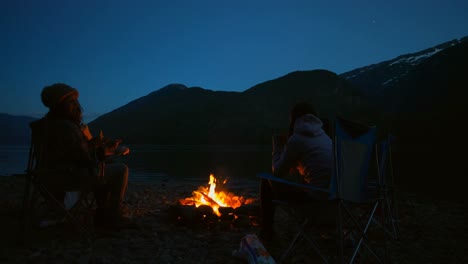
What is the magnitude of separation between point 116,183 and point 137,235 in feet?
2.55

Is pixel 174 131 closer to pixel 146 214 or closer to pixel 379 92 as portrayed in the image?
pixel 379 92

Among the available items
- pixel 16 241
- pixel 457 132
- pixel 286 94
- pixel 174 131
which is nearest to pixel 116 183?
pixel 16 241

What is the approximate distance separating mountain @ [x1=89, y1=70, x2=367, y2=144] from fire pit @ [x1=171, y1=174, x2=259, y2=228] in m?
107

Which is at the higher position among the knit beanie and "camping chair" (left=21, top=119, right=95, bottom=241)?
the knit beanie

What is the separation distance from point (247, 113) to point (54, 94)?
143 metres

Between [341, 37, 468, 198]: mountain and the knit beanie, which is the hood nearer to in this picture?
the knit beanie

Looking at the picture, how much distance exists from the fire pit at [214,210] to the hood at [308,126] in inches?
93.2

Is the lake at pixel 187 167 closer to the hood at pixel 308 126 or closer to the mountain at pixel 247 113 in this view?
the hood at pixel 308 126

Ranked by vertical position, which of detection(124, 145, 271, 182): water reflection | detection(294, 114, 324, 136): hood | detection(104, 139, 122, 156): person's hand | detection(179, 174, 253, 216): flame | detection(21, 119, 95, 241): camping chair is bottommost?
detection(124, 145, 271, 182): water reflection

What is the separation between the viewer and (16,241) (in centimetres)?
387

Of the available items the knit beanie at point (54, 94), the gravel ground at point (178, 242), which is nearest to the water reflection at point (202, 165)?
the gravel ground at point (178, 242)

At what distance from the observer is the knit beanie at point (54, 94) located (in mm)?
3894

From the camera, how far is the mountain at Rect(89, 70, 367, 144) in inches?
5174

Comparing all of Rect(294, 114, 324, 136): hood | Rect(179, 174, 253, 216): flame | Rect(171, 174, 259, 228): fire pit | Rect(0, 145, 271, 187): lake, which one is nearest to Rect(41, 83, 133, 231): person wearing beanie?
Rect(171, 174, 259, 228): fire pit
